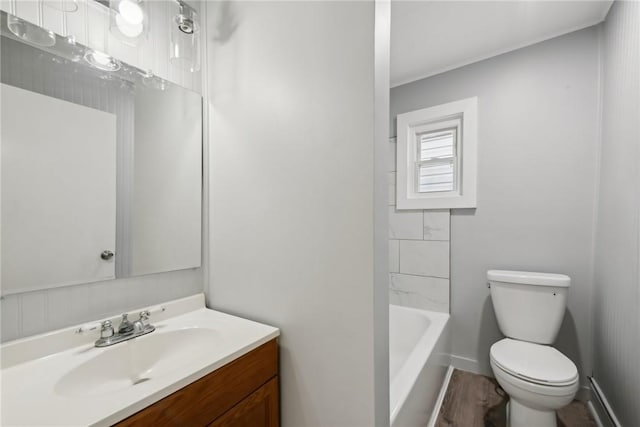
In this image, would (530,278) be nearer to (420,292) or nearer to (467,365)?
(420,292)

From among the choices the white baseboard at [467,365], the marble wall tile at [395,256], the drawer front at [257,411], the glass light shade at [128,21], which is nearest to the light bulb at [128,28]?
the glass light shade at [128,21]

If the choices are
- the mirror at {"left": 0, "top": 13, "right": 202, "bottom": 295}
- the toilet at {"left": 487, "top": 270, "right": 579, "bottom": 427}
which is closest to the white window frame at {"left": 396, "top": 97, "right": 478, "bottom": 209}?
the toilet at {"left": 487, "top": 270, "right": 579, "bottom": 427}

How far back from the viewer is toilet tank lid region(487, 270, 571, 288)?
65.8 inches

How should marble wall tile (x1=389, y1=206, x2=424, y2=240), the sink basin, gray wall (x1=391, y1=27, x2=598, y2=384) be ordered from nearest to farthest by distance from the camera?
the sink basin, gray wall (x1=391, y1=27, x2=598, y2=384), marble wall tile (x1=389, y1=206, x2=424, y2=240)

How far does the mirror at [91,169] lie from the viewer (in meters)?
0.85

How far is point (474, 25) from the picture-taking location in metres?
1.75

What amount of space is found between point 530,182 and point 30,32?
8.81ft

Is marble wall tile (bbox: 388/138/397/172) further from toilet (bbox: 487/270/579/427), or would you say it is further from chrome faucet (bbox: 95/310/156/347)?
chrome faucet (bbox: 95/310/156/347)

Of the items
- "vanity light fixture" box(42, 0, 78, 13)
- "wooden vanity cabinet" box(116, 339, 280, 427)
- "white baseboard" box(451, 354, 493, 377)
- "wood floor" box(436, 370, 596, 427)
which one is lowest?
"wood floor" box(436, 370, 596, 427)

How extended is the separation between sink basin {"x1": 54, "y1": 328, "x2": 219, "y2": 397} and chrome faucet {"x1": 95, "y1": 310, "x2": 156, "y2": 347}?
2 centimetres

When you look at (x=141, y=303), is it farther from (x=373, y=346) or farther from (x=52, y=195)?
(x=373, y=346)

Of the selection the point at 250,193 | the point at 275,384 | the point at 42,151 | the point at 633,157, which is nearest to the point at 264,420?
the point at 275,384

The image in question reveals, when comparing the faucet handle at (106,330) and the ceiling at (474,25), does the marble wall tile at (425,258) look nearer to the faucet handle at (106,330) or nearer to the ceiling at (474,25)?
the ceiling at (474,25)

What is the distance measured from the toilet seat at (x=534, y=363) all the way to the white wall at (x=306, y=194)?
971 millimetres
